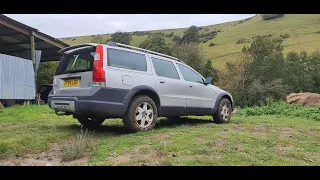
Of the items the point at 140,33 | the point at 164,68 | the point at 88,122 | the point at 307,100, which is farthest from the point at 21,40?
the point at 140,33

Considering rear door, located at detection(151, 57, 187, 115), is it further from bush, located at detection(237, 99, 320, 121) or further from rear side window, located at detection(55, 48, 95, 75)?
bush, located at detection(237, 99, 320, 121)

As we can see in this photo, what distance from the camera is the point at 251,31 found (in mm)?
62969

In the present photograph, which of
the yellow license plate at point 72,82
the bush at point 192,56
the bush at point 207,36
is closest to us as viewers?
the yellow license plate at point 72,82

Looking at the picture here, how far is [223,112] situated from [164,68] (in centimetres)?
245

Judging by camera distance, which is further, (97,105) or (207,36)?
(207,36)

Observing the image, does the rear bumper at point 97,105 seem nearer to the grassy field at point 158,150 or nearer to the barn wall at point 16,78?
the grassy field at point 158,150

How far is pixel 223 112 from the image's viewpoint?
7.86 metres

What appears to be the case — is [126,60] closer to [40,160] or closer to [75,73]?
[75,73]

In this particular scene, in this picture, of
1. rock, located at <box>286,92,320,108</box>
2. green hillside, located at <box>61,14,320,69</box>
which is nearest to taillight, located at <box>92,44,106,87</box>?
rock, located at <box>286,92,320,108</box>

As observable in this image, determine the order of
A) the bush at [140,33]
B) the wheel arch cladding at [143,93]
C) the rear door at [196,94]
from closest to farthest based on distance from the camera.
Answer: the wheel arch cladding at [143,93] → the rear door at [196,94] → the bush at [140,33]

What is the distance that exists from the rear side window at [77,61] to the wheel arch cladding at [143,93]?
2.77 feet

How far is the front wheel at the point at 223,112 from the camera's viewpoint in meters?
7.67

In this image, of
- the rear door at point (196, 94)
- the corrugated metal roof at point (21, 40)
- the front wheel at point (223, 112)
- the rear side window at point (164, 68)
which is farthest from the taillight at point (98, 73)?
the corrugated metal roof at point (21, 40)

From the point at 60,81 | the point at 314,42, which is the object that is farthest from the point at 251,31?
the point at 60,81
